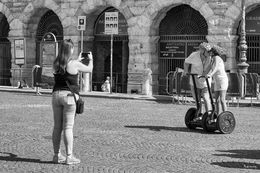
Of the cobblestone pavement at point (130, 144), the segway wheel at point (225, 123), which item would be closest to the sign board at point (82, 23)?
the cobblestone pavement at point (130, 144)

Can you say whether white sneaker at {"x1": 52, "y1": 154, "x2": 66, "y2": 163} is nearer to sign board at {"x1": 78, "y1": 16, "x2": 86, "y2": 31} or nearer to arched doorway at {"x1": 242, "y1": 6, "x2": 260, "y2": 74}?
arched doorway at {"x1": 242, "y1": 6, "x2": 260, "y2": 74}

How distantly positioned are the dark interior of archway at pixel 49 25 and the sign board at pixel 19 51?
1808 millimetres

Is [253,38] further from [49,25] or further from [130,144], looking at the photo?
[130,144]

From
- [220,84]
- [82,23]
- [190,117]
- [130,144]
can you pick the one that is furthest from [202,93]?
[82,23]

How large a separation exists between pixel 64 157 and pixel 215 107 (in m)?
5.09

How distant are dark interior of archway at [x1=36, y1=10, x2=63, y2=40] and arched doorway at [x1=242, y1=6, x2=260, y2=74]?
9632 mm

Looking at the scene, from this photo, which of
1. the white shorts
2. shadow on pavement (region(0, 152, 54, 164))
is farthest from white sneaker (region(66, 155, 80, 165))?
the white shorts

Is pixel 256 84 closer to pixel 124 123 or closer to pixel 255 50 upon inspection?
pixel 255 50

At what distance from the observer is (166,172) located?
7.90 metres

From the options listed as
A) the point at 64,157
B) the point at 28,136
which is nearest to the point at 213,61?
→ the point at 28,136

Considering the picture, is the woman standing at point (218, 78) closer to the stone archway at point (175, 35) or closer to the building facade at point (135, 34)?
the building facade at point (135, 34)

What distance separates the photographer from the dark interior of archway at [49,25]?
96.7 ft

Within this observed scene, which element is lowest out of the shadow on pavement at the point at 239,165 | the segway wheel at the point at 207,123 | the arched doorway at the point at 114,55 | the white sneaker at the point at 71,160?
the shadow on pavement at the point at 239,165

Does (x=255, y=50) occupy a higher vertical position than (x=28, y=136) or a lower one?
higher
